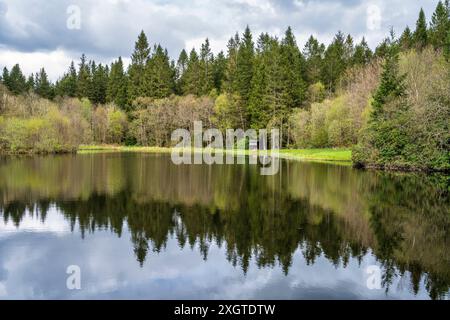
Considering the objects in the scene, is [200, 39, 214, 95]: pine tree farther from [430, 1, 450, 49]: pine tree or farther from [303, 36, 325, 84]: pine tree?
[430, 1, 450, 49]: pine tree

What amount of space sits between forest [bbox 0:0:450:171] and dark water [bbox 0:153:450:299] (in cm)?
1274

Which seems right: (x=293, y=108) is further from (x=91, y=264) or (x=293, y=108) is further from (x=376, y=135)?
(x=91, y=264)

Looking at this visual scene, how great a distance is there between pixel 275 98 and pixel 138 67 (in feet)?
119

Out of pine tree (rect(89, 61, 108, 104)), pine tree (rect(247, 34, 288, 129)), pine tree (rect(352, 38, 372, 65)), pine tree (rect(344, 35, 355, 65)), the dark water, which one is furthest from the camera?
pine tree (rect(89, 61, 108, 104))

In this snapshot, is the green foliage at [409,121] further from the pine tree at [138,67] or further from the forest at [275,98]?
the pine tree at [138,67]

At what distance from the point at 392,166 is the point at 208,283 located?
99.7 ft

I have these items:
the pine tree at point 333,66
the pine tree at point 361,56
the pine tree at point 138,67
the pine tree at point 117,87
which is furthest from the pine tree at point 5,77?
the pine tree at point 361,56

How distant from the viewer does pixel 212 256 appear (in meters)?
11.7

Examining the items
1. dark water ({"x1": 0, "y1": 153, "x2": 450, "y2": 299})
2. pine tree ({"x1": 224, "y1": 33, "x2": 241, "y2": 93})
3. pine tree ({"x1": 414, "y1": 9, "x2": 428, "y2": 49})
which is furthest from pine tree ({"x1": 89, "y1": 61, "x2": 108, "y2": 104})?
dark water ({"x1": 0, "y1": 153, "x2": 450, "y2": 299})

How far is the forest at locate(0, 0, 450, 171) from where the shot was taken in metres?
35.8

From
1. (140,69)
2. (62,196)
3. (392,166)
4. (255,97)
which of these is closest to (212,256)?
(62,196)

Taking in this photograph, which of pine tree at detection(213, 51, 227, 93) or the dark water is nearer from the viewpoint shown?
the dark water

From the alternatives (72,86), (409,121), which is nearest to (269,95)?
(409,121)

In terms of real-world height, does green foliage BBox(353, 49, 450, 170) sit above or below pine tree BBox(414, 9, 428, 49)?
below
